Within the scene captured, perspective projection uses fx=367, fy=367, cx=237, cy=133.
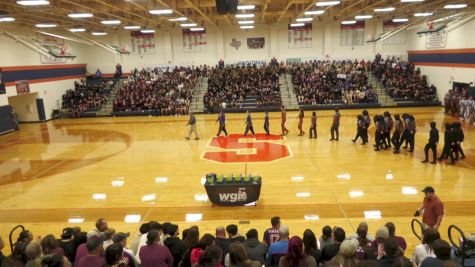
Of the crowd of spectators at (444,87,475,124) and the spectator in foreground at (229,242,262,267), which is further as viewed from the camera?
the crowd of spectators at (444,87,475,124)

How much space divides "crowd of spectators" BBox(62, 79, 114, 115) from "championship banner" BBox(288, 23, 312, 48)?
1687cm

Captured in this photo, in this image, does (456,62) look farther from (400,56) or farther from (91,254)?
(91,254)

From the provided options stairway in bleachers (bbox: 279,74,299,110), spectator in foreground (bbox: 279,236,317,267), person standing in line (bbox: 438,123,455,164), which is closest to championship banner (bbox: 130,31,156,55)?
stairway in bleachers (bbox: 279,74,299,110)

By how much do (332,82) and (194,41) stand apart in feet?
43.5

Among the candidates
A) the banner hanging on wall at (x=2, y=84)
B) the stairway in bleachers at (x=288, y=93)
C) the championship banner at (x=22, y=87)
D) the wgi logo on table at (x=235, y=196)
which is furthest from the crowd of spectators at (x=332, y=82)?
the banner hanging on wall at (x=2, y=84)

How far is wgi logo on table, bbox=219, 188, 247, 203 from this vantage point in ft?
30.5

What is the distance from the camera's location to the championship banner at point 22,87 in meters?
25.1

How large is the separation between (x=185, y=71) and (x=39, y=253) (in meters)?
29.9

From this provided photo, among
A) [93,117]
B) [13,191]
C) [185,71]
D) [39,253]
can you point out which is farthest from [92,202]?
[185,71]

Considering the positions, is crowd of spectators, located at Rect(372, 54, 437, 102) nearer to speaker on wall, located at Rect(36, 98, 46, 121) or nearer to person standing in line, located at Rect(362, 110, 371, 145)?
person standing in line, located at Rect(362, 110, 371, 145)

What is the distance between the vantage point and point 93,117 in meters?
29.0

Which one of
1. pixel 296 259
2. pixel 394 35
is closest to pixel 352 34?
pixel 394 35

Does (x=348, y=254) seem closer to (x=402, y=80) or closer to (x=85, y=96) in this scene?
(x=402, y=80)

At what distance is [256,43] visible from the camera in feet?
112
